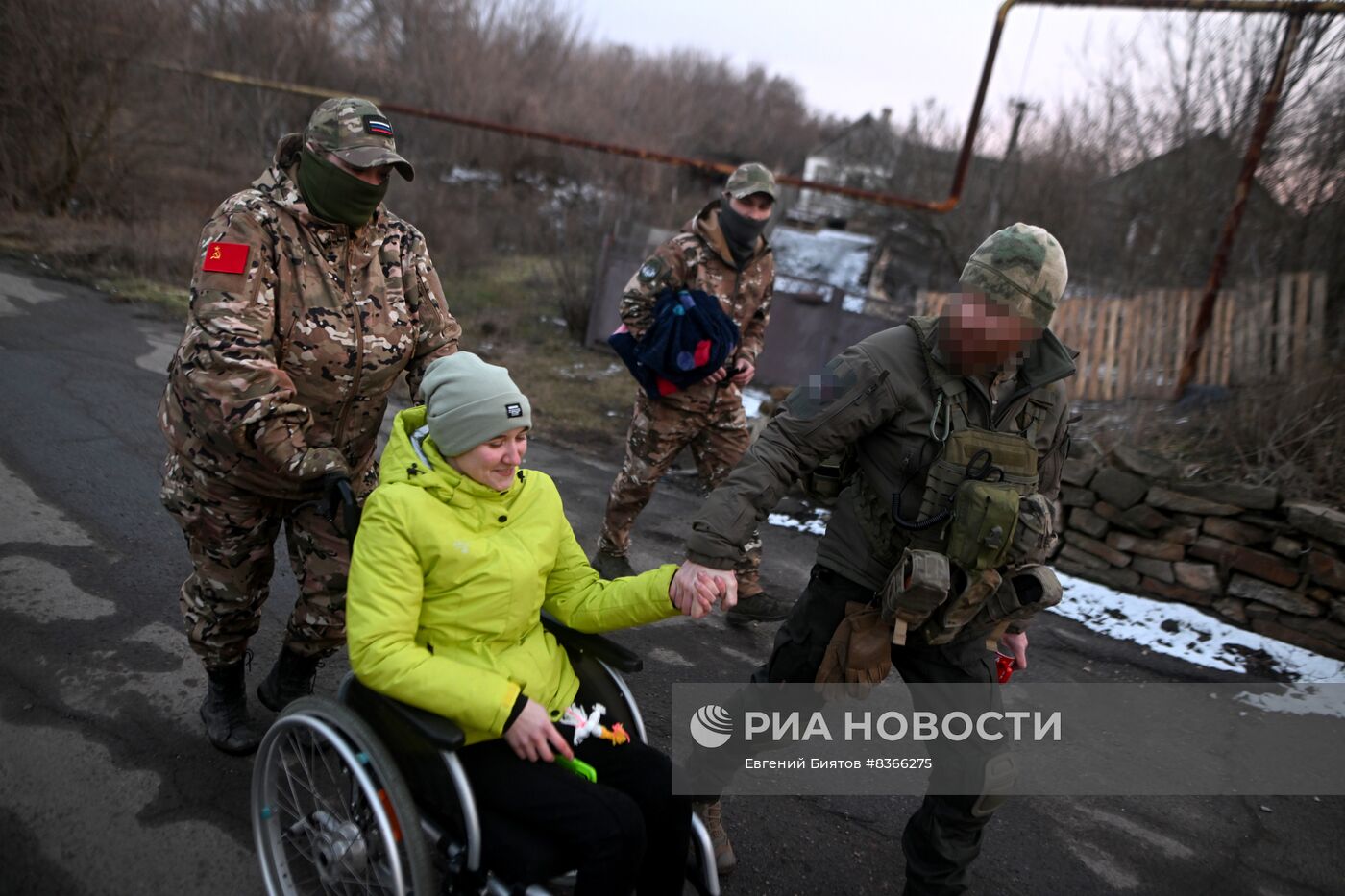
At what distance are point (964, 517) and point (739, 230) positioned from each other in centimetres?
231

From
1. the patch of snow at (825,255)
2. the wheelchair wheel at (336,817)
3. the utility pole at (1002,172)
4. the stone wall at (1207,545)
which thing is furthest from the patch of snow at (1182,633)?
the patch of snow at (825,255)

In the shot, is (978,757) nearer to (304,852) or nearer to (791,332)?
(304,852)

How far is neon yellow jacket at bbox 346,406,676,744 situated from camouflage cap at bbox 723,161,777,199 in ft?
7.31

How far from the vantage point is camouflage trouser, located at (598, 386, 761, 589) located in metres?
4.27

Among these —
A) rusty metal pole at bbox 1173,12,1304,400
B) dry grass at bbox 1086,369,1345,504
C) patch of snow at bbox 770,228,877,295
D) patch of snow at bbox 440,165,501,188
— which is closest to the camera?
dry grass at bbox 1086,369,1345,504

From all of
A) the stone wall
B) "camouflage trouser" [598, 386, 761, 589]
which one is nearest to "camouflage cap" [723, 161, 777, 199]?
"camouflage trouser" [598, 386, 761, 589]

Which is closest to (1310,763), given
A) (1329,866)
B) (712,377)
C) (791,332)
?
(1329,866)

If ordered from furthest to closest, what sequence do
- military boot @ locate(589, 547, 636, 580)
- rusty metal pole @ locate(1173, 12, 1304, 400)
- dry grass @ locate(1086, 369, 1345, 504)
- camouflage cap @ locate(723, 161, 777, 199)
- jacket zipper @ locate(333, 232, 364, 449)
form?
rusty metal pole @ locate(1173, 12, 1304, 400) < dry grass @ locate(1086, 369, 1345, 504) < military boot @ locate(589, 547, 636, 580) < camouflage cap @ locate(723, 161, 777, 199) < jacket zipper @ locate(333, 232, 364, 449)

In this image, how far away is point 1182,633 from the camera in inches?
189

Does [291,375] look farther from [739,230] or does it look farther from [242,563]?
[739,230]

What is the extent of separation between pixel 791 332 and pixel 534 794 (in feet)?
25.3

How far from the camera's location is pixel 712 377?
4164mm

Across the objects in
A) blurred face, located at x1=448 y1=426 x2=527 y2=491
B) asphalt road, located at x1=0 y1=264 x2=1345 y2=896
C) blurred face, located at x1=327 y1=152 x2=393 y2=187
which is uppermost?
blurred face, located at x1=327 y1=152 x2=393 y2=187

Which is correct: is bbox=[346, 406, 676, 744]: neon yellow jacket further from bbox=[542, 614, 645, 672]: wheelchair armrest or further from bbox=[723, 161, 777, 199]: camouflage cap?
bbox=[723, 161, 777, 199]: camouflage cap
